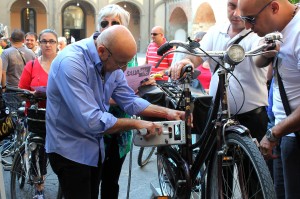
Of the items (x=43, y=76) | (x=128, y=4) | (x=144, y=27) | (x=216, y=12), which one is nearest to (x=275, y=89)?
(x=43, y=76)

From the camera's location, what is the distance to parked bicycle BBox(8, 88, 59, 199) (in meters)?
3.68

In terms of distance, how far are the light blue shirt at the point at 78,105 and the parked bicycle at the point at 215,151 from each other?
382 millimetres

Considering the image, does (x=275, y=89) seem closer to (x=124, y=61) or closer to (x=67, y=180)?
(x=124, y=61)

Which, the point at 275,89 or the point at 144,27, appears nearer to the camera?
the point at 275,89

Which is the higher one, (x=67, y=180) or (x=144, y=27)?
(x=144, y=27)

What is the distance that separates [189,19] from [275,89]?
27.3 m

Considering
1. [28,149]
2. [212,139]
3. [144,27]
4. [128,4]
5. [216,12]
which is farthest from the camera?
[128,4]

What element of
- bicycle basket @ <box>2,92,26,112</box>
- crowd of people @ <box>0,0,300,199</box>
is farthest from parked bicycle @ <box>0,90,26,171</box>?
crowd of people @ <box>0,0,300,199</box>

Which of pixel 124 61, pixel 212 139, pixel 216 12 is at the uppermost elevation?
pixel 216 12

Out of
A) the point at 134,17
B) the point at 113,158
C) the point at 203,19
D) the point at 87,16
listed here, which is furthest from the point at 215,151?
the point at 87,16

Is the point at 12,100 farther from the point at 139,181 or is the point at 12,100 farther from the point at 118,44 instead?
the point at 118,44

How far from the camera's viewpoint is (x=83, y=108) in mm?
2500

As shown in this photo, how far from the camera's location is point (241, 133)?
242cm

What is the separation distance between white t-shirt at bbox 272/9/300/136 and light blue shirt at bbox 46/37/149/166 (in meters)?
1.04
